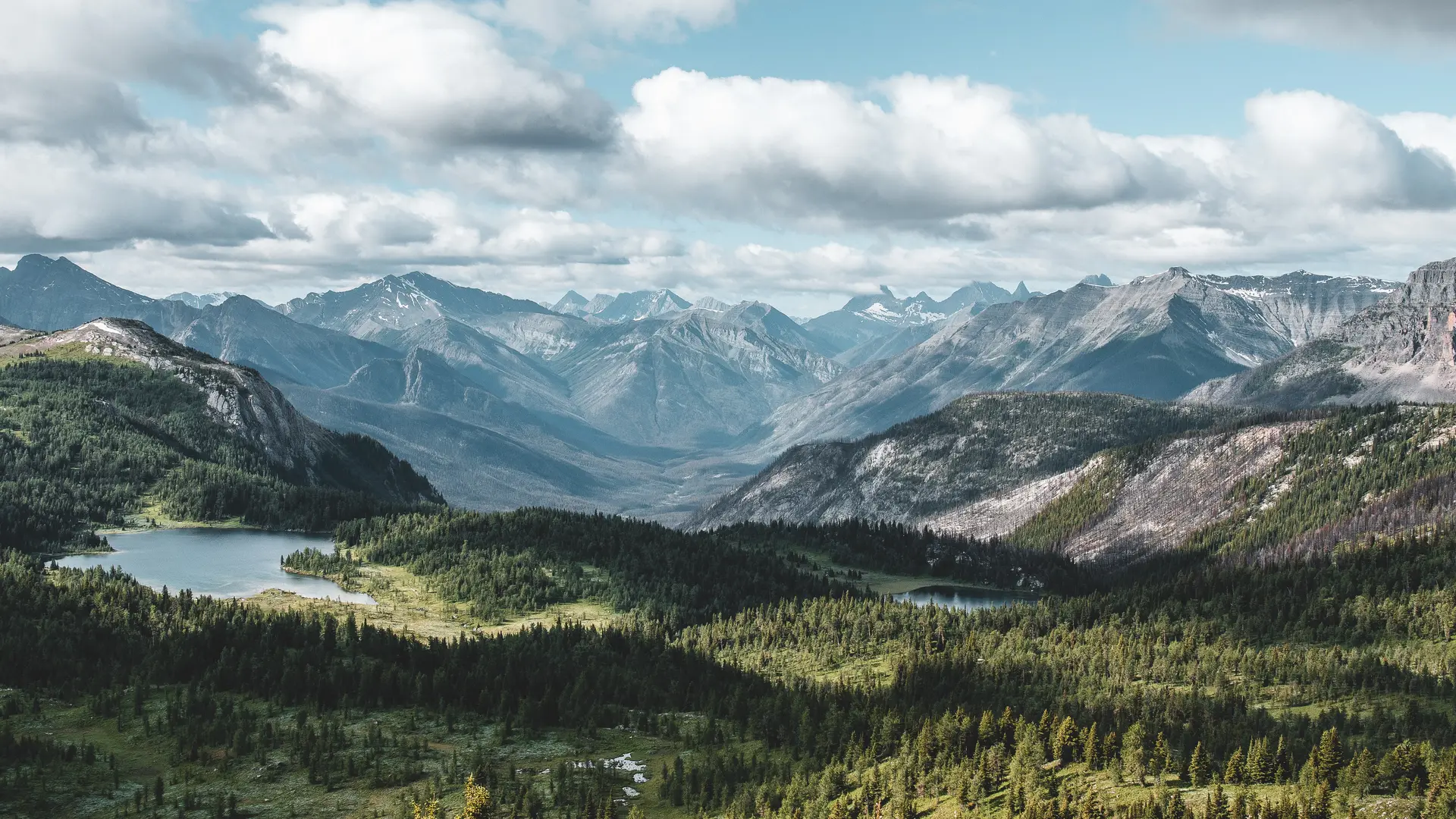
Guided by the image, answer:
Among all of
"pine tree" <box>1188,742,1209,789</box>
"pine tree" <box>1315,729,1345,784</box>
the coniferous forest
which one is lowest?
the coniferous forest

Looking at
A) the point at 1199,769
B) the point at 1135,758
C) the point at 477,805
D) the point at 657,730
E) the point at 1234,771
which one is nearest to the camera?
the point at 477,805

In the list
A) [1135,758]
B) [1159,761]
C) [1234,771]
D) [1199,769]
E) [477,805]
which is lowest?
[477,805]

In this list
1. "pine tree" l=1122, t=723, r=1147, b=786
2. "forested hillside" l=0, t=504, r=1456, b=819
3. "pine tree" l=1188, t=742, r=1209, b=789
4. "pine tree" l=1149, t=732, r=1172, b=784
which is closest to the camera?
"forested hillside" l=0, t=504, r=1456, b=819

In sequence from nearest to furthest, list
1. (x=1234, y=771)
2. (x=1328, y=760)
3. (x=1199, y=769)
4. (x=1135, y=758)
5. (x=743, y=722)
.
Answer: (x=1328, y=760)
(x=1234, y=771)
(x=1199, y=769)
(x=1135, y=758)
(x=743, y=722)

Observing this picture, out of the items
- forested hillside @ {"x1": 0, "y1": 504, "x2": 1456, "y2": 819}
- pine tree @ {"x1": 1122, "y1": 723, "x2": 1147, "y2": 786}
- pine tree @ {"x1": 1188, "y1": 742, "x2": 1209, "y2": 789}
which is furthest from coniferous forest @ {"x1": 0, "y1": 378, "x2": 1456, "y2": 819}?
pine tree @ {"x1": 1188, "y1": 742, "x2": 1209, "y2": 789}

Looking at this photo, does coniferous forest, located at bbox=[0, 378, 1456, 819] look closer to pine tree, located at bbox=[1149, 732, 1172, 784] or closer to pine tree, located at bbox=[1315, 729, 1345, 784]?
pine tree, located at bbox=[1315, 729, 1345, 784]

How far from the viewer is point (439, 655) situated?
18238 centimetres

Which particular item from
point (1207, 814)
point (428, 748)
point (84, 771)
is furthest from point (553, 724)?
point (1207, 814)

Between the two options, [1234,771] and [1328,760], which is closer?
[1328,760]

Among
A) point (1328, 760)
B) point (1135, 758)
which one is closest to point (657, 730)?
point (1135, 758)

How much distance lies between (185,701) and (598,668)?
6162 cm

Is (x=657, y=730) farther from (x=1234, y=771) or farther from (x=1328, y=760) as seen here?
(x=1328, y=760)

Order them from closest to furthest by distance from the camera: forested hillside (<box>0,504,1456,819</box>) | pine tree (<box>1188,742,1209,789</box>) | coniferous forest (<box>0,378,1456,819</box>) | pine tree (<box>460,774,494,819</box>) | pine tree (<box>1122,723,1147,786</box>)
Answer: pine tree (<box>460,774,494,819</box>) < coniferous forest (<box>0,378,1456,819</box>) < forested hillside (<box>0,504,1456,819</box>) < pine tree (<box>1188,742,1209,789</box>) < pine tree (<box>1122,723,1147,786</box>)

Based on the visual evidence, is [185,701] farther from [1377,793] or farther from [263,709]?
[1377,793]
